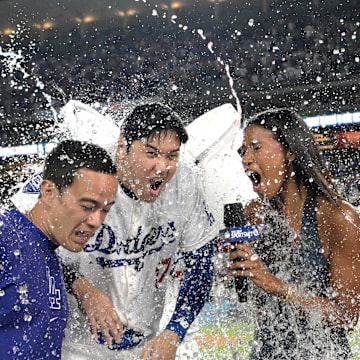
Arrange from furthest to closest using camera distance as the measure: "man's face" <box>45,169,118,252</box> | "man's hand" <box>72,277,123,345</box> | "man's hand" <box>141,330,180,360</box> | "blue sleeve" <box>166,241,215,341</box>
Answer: "blue sleeve" <box>166,241,215,341</box> < "man's hand" <box>141,330,180,360</box> < "man's hand" <box>72,277,123,345</box> < "man's face" <box>45,169,118,252</box>

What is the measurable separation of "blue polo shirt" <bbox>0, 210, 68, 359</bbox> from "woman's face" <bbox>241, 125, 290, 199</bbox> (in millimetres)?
930

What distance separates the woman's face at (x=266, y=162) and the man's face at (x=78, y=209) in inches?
27.7

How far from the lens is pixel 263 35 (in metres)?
14.7

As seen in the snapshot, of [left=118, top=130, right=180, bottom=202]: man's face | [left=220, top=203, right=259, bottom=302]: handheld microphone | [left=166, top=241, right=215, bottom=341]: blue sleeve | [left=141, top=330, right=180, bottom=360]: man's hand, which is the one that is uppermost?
[left=118, top=130, right=180, bottom=202]: man's face

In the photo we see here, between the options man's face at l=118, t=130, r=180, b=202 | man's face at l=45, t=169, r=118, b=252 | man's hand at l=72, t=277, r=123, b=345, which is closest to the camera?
man's face at l=45, t=169, r=118, b=252

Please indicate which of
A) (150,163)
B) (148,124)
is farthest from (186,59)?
(150,163)

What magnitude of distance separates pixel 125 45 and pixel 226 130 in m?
12.4

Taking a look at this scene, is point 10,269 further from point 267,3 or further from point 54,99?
point 54,99

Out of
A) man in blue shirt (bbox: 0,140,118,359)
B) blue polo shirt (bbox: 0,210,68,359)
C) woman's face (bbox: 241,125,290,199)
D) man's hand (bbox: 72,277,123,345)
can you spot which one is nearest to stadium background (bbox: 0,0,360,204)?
woman's face (bbox: 241,125,290,199)

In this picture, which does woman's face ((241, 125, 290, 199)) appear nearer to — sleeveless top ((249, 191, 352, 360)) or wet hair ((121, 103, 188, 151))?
sleeveless top ((249, 191, 352, 360))

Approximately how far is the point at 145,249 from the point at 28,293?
2.89 feet

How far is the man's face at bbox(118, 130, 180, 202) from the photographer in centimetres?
264

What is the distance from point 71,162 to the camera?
7.45ft

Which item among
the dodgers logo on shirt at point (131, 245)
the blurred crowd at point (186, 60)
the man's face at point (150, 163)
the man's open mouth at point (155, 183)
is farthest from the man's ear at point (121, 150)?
the blurred crowd at point (186, 60)
